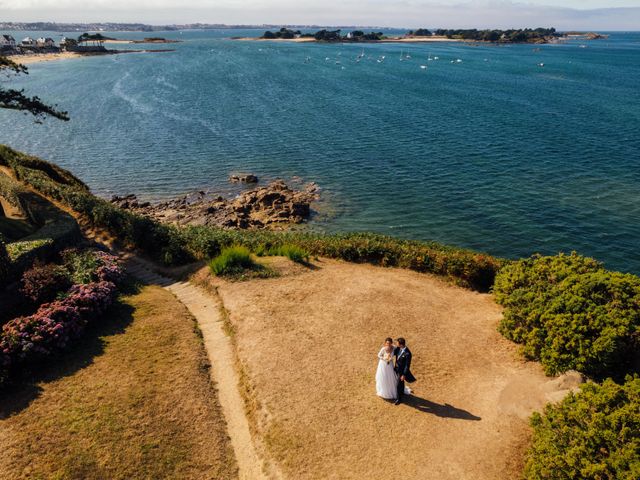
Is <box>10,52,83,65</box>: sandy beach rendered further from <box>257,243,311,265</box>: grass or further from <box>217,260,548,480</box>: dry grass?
<box>217,260,548,480</box>: dry grass

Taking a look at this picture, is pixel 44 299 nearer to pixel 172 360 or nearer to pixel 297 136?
pixel 172 360

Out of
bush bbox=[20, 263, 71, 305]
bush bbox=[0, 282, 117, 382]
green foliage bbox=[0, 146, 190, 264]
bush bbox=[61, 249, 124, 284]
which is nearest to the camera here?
bush bbox=[0, 282, 117, 382]

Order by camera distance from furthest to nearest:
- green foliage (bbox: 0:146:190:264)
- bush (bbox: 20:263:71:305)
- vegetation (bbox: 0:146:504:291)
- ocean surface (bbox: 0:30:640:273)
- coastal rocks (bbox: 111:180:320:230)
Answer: ocean surface (bbox: 0:30:640:273), coastal rocks (bbox: 111:180:320:230), green foliage (bbox: 0:146:190:264), vegetation (bbox: 0:146:504:291), bush (bbox: 20:263:71:305)

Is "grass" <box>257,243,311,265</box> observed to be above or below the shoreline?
below

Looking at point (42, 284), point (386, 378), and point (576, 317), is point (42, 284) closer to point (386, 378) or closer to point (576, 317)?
point (386, 378)

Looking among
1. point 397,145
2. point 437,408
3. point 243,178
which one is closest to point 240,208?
point 243,178

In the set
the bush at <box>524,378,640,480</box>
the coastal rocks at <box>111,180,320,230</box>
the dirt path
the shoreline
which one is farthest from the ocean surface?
the shoreline

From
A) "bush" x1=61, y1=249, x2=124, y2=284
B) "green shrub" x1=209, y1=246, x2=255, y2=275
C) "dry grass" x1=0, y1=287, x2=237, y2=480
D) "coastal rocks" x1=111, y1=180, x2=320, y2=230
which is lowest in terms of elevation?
"coastal rocks" x1=111, y1=180, x2=320, y2=230
